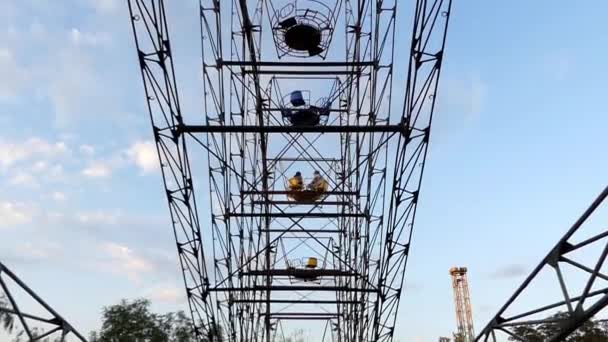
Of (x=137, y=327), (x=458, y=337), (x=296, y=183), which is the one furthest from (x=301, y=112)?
(x=458, y=337)

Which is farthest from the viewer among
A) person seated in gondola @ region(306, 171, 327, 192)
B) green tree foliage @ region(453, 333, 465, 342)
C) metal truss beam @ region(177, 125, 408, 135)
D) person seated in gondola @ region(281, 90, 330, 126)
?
green tree foliage @ region(453, 333, 465, 342)

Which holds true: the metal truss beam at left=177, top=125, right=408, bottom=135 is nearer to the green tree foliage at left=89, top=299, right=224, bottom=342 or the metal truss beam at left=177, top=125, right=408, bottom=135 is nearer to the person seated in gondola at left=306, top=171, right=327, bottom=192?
the person seated in gondola at left=306, top=171, right=327, bottom=192

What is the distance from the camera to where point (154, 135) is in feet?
44.2

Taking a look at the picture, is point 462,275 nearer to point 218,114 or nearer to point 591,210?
point 218,114

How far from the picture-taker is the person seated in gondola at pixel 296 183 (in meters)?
18.7

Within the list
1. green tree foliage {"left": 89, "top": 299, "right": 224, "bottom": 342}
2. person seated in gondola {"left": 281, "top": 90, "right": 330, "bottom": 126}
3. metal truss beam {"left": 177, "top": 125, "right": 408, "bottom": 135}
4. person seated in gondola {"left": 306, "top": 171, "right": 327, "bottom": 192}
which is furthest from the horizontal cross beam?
green tree foliage {"left": 89, "top": 299, "right": 224, "bottom": 342}

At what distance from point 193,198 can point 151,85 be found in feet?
10.1

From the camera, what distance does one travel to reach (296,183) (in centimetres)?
1881

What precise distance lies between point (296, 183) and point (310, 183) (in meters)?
0.45

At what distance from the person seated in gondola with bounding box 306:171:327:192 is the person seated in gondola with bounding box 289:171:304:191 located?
0.78 ft

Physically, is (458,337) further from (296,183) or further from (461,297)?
(296,183)

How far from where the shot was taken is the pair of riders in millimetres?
18627

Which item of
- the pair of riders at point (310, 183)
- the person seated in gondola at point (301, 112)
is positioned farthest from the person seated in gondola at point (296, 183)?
the person seated in gondola at point (301, 112)

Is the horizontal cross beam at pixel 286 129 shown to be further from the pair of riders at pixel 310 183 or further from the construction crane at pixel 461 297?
the construction crane at pixel 461 297
